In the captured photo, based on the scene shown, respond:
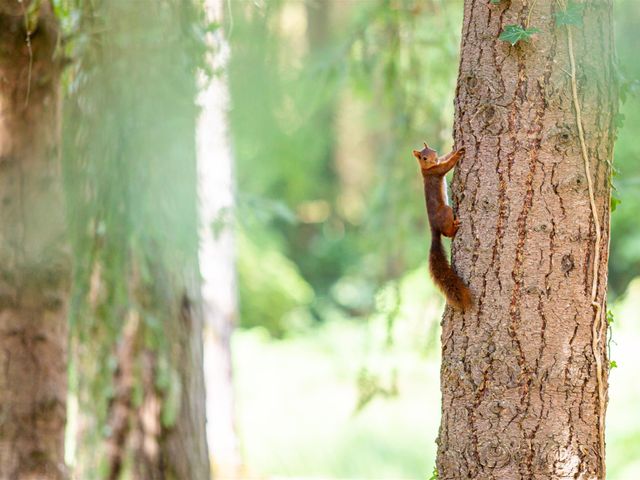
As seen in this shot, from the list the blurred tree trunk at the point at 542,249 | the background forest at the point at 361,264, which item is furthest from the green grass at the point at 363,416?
the blurred tree trunk at the point at 542,249

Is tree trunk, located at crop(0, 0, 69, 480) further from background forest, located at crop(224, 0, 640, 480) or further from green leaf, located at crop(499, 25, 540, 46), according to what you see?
green leaf, located at crop(499, 25, 540, 46)

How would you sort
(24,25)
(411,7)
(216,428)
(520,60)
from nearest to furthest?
(520,60) < (24,25) < (411,7) < (216,428)

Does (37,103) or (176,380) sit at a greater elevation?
(37,103)

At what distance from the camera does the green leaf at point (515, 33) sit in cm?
213

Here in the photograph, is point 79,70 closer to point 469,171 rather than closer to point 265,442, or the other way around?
point 469,171

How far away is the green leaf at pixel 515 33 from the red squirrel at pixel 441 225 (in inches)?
12.1

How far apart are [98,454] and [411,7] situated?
9.08 ft

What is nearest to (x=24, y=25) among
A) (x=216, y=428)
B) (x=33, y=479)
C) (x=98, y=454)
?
(x=33, y=479)

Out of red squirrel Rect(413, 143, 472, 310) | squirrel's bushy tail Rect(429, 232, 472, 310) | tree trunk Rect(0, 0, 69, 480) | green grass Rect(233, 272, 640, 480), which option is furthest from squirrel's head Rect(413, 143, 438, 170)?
green grass Rect(233, 272, 640, 480)

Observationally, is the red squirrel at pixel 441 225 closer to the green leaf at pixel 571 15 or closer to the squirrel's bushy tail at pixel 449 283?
the squirrel's bushy tail at pixel 449 283

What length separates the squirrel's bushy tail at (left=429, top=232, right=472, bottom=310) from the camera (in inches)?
87.2

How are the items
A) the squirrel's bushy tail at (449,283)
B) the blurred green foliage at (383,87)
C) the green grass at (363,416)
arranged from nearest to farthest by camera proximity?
1. the squirrel's bushy tail at (449,283)
2. the blurred green foliage at (383,87)
3. the green grass at (363,416)

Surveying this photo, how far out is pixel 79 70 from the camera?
3195 millimetres

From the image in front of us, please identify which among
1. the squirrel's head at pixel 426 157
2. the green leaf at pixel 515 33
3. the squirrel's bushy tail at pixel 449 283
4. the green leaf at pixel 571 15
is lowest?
the squirrel's bushy tail at pixel 449 283
